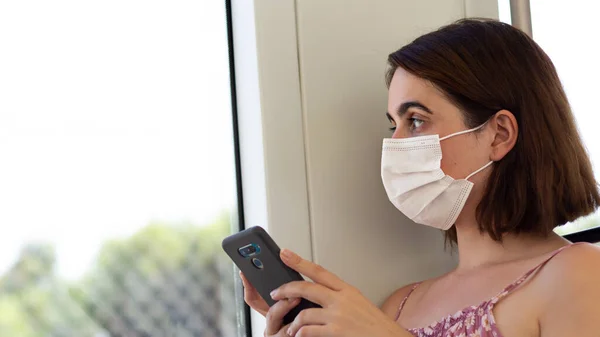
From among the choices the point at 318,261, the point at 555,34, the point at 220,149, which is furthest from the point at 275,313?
the point at 555,34

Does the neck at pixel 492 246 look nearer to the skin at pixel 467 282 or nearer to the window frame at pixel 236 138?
the skin at pixel 467 282

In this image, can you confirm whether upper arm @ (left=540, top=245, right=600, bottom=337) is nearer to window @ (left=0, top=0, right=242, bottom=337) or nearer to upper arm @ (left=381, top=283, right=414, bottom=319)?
upper arm @ (left=381, top=283, right=414, bottom=319)

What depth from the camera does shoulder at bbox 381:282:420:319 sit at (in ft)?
4.17

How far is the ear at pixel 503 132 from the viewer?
1.16 metres

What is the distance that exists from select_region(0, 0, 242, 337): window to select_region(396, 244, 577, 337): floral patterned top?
37 centimetres

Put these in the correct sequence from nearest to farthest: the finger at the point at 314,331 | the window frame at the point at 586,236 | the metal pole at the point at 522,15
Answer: the finger at the point at 314,331 → the metal pole at the point at 522,15 → the window frame at the point at 586,236

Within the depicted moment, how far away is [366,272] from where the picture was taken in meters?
1.29

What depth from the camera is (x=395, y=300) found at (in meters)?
1.29

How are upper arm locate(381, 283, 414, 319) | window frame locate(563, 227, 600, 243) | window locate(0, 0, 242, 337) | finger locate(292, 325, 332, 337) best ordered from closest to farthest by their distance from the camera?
finger locate(292, 325, 332, 337)
window locate(0, 0, 242, 337)
upper arm locate(381, 283, 414, 319)
window frame locate(563, 227, 600, 243)

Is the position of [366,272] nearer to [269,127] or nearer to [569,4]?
[269,127]

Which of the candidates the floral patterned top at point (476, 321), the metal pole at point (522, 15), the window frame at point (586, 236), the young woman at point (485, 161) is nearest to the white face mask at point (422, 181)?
the young woman at point (485, 161)

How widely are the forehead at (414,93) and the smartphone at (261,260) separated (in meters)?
0.35

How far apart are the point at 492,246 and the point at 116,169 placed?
0.62m

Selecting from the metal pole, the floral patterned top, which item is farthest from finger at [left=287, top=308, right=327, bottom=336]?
the metal pole
